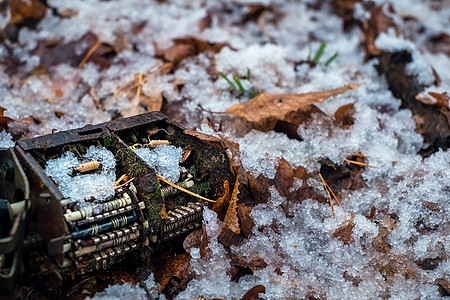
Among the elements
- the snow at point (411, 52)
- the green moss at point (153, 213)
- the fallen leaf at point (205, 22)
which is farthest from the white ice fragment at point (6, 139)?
the snow at point (411, 52)

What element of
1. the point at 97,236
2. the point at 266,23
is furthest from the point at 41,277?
the point at 266,23

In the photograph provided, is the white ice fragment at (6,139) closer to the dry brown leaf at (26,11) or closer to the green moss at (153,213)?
the green moss at (153,213)

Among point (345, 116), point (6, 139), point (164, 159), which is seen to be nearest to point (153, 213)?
point (164, 159)

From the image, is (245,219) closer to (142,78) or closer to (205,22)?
(142,78)

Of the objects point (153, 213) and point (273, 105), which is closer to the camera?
point (153, 213)

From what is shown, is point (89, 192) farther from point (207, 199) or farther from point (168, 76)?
point (168, 76)

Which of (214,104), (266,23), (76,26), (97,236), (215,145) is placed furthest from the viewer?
(266,23)

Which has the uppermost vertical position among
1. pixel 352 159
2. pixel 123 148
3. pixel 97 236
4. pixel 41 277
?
pixel 123 148
